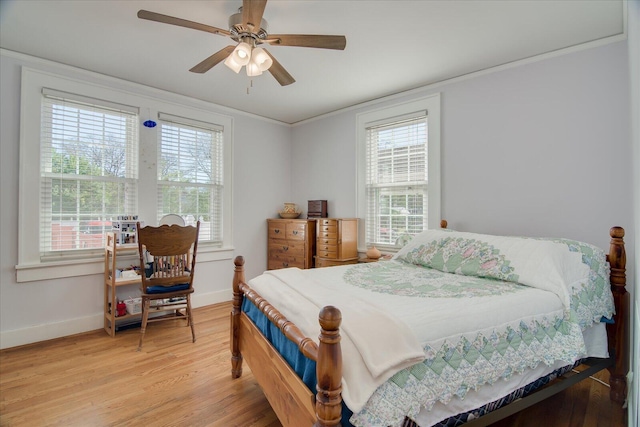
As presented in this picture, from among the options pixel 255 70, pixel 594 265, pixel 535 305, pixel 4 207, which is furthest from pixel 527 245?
pixel 4 207

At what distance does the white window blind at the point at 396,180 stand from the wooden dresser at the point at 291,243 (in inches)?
30.1

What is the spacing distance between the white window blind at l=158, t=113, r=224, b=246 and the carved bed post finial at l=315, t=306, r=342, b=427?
3213mm

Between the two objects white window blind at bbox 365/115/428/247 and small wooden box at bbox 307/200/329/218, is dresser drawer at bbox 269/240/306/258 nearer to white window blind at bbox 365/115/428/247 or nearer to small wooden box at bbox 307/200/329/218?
small wooden box at bbox 307/200/329/218

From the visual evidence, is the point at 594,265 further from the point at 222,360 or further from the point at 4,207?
the point at 4,207

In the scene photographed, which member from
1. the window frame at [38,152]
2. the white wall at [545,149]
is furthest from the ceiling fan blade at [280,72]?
the window frame at [38,152]

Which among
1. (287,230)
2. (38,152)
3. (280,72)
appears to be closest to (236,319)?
(280,72)

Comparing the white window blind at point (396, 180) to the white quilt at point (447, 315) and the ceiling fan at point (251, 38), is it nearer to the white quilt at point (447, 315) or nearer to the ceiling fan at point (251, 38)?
the white quilt at point (447, 315)

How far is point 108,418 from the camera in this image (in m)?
1.80

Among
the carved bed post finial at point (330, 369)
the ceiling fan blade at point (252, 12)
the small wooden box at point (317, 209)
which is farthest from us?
the small wooden box at point (317, 209)

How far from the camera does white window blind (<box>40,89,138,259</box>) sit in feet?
9.55

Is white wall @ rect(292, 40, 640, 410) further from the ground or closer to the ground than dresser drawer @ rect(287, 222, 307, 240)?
further from the ground

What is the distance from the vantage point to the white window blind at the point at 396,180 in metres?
3.40

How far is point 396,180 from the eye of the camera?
361cm

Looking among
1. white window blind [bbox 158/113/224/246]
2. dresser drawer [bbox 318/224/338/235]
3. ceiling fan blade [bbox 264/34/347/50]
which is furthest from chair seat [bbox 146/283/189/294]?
ceiling fan blade [bbox 264/34/347/50]
